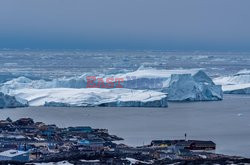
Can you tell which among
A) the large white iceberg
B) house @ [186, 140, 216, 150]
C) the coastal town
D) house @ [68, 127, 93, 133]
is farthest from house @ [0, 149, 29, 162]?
the large white iceberg

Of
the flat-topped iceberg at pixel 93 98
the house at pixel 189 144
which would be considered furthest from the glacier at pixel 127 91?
the house at pixel 189 144

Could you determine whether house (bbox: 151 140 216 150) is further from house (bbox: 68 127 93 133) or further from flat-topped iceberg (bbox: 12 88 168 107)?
flat-topped iceberg (bbox: 12 88 168 107)

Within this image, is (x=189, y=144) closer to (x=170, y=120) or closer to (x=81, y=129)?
(x=81, y=129)

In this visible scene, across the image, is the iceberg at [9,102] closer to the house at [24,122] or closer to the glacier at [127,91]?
the glacier at [127,91]

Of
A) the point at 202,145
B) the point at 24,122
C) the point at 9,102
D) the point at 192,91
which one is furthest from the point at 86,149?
the point at 192,91

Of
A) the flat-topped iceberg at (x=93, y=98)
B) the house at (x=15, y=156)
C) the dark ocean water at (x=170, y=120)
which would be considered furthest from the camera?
the flat-topped iceberg at (x=93, y=98)

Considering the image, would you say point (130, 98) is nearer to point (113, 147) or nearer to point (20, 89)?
point (20, 89)
